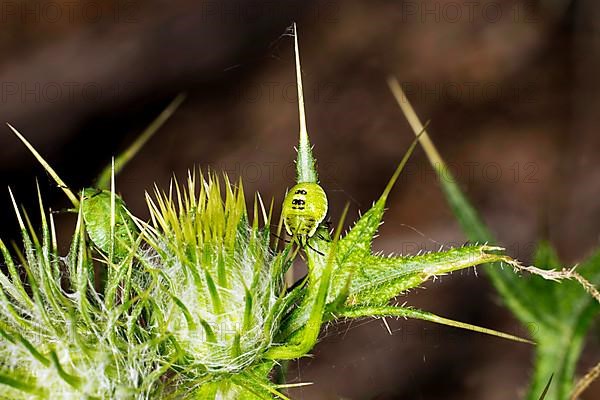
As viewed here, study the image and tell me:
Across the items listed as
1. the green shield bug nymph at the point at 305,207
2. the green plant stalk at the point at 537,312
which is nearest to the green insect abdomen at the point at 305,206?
the green shield bug nymph at the point at 305,207

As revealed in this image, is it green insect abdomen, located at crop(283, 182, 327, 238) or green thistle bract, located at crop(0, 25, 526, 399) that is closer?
green thistle bract, located at crop(0, 25, 526, 399)

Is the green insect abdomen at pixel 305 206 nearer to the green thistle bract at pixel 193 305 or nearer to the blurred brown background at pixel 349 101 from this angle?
the green thistle bract at pixel 193 305

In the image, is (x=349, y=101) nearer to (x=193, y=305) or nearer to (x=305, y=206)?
(x=305, y=206)

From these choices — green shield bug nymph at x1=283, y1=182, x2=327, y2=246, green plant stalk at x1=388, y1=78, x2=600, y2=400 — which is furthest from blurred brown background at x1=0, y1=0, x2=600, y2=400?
green shield bug nymph at x1=283, y1=182, x2=327, y2=246

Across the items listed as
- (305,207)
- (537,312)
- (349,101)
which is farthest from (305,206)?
(349,101)

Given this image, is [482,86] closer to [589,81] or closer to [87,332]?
[589,81]

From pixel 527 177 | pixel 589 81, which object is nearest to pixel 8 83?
pixel 527 177

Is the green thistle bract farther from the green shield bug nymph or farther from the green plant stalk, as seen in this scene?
the green plant stalk
